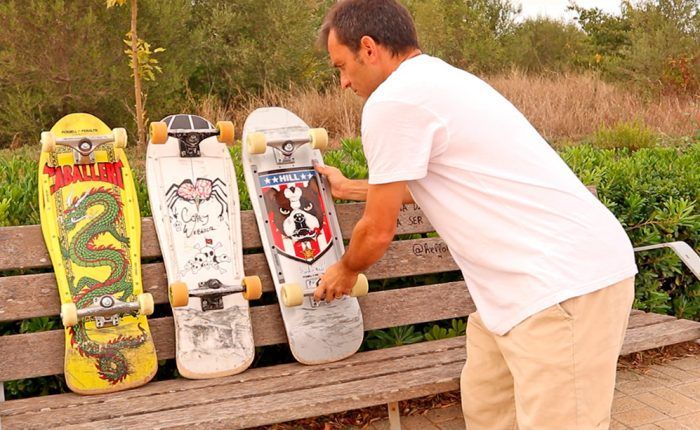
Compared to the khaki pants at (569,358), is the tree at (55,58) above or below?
above

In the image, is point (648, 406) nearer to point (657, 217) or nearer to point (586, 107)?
point (657, 217)

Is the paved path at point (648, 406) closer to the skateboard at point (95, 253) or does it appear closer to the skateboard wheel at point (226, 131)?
the skateboard at point (95, 253)

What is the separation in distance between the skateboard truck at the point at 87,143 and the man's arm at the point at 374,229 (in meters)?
1.25

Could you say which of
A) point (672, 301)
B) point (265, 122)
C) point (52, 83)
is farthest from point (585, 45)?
point (265, 122)

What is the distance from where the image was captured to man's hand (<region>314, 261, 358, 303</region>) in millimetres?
2682

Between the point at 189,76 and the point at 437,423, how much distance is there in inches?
379

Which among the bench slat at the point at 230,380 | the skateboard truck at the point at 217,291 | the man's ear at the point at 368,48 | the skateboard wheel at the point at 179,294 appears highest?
the man's ear at the point at 368,48

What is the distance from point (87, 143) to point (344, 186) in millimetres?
1124

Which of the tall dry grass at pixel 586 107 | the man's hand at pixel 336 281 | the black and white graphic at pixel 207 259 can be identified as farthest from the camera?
the tall dry grass at pixel 586 107

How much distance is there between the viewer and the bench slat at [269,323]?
3086mm

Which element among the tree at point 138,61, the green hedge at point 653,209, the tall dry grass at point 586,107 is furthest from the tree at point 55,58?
the green hedge at point 653,209

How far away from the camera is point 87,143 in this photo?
11.1 feet

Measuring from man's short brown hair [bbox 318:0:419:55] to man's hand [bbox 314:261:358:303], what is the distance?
74 centimetres

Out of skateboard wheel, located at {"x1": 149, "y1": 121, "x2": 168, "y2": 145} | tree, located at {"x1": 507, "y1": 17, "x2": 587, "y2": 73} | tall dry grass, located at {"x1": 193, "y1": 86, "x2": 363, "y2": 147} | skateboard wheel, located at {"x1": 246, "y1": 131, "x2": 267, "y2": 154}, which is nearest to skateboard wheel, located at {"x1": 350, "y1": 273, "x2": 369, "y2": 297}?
skateboard wheel, located at {"x1": 246, "y1": 131, "x2": 267, "y2": 154}
